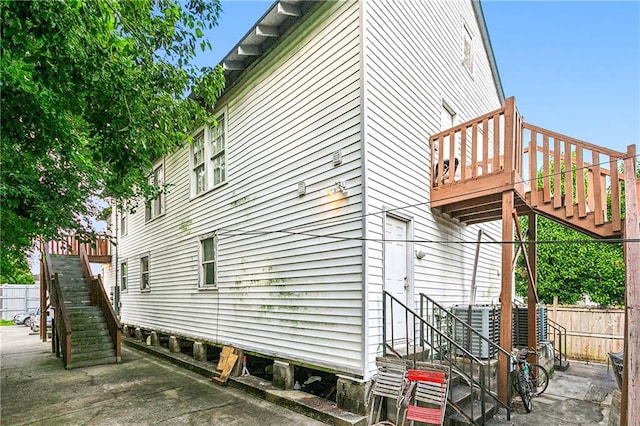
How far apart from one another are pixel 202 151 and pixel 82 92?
549cm

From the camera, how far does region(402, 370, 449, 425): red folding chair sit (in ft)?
14.3

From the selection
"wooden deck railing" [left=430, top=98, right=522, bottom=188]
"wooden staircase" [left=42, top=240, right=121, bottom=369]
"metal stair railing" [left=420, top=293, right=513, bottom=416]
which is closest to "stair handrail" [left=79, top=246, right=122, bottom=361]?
"wooden staircase" [left=42, top=240, right=121, bottom=369]

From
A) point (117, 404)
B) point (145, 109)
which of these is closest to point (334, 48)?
point (145, 109)

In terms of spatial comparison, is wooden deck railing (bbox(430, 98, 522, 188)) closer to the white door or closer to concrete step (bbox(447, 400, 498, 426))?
the white door

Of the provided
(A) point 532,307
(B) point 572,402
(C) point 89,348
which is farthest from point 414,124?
(C) point 89,348

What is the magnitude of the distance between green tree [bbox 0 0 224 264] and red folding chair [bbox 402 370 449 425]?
4.73 meters

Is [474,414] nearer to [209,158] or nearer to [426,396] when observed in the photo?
[426,396]

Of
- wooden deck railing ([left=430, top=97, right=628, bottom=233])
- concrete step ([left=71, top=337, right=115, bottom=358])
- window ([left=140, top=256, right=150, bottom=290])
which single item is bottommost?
concrete step ([left=71, top=337, right=115, bottom=358])

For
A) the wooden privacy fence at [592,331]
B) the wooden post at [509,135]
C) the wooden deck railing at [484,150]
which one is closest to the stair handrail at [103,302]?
the wooden deck railing at [484,150]

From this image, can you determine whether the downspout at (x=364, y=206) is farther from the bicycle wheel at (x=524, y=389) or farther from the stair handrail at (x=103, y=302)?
the stair handrail at (x=103, y=302)

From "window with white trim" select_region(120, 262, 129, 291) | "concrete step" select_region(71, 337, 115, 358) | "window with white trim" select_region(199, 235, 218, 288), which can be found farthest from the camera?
"window with white trim" select_region(120, 262, 129, 291)

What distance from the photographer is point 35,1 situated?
3.04m

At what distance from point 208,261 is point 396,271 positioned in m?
5.04

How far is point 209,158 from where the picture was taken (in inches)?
366
